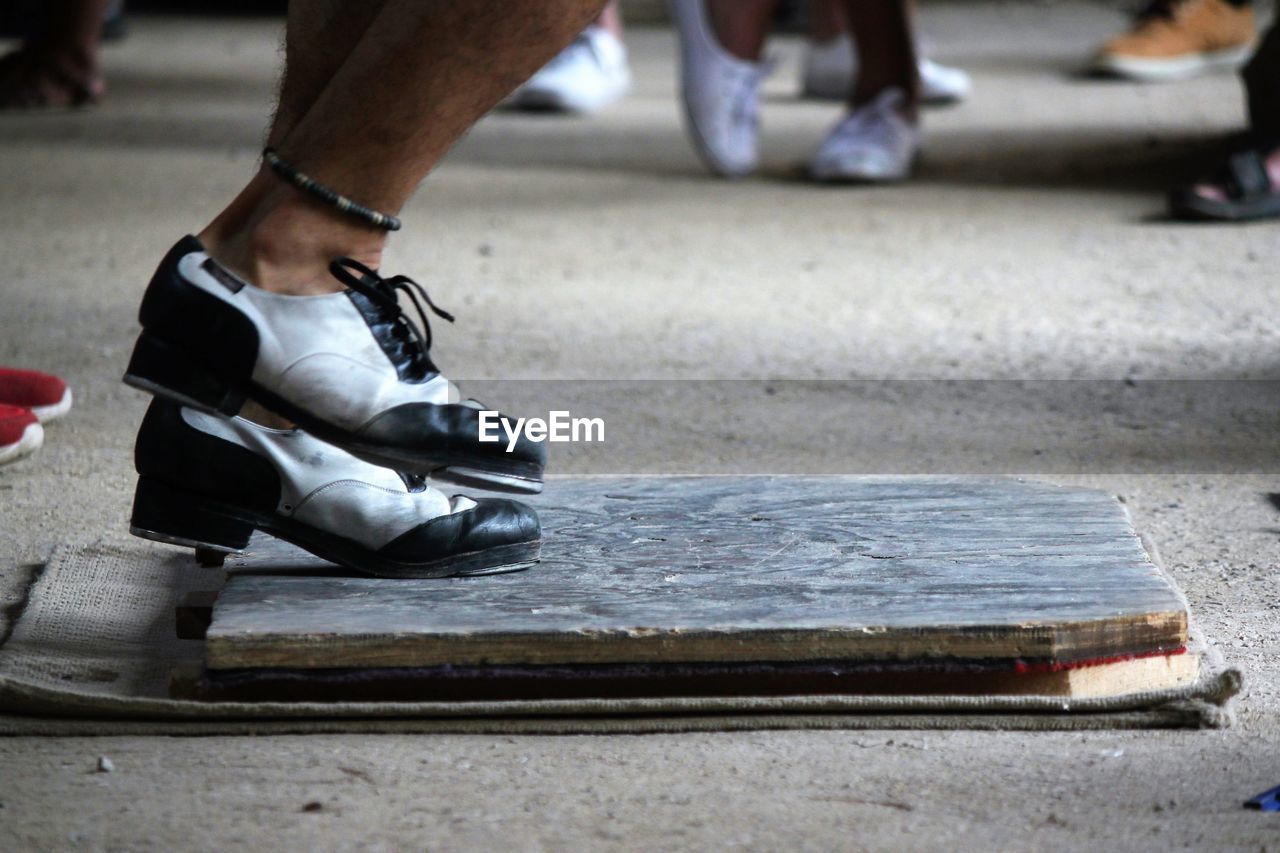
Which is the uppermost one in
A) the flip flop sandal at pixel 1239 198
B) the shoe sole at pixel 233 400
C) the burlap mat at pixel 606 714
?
the shoe sole at pixel 233 400

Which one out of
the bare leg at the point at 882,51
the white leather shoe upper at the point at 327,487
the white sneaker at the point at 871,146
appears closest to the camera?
the white leather shoe upper at the point at 327,487

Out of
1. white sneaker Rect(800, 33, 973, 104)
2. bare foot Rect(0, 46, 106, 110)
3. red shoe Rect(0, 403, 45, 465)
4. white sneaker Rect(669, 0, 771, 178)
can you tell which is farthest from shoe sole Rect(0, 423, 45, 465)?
white sneaker Rect(800, 33, 973, 104)

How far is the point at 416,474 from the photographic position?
1.16m

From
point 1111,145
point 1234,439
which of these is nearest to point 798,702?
point 1234,439

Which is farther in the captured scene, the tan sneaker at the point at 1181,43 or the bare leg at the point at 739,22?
the tan sneaker at the point at 1181,43

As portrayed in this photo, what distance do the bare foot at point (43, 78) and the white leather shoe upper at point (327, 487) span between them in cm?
331

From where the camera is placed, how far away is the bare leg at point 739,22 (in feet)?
10.8

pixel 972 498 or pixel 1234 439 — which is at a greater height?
pixel 972 498

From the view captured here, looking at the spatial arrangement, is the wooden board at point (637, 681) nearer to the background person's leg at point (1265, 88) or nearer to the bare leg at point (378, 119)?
the bare leg at point (378, 119)

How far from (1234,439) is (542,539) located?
88cm

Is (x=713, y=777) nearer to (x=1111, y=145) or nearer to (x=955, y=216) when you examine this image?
(x=955, y=216)

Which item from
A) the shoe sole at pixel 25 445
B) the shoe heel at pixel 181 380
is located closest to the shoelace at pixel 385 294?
the shoe heel at pixel 181 380

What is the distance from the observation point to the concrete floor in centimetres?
94

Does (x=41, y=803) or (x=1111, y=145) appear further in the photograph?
(x=1111, y=145)
